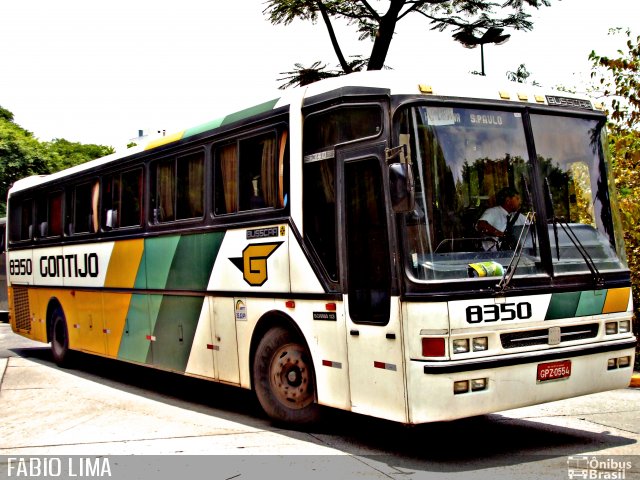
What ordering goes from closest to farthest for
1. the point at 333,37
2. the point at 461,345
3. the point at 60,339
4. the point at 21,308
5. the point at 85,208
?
the point at 461,345 → the point at 85,208 → the point at 60,339 → the point at 21,308 → the point at 333,37

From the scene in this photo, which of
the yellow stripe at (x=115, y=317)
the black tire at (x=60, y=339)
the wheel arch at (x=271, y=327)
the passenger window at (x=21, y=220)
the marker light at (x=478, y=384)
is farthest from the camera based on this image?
the passenger window at (x=21, y=220)

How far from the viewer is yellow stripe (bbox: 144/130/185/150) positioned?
425 inches

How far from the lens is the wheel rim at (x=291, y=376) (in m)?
8.40

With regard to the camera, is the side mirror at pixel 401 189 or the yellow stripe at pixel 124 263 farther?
the yellow stripe at pixel 124 263

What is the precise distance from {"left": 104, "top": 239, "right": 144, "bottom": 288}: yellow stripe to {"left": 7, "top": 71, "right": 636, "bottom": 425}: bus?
191 cm

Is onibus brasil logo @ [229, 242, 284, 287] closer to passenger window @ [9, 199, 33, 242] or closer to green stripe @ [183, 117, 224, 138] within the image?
green stripe @ [183, 117, 224, 138]

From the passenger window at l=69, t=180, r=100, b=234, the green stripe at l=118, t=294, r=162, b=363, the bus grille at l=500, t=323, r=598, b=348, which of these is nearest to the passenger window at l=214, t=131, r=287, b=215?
the green stripe at l=118, t=294, r=162, b=363

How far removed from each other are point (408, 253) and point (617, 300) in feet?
7.34

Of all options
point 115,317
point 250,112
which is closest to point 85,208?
point 115,317

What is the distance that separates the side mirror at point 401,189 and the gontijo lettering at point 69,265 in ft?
24.2

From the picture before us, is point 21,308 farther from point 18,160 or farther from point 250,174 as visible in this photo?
point 18,160

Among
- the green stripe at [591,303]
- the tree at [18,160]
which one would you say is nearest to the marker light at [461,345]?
the green stripe at [591,303]

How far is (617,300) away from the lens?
788 centimetres

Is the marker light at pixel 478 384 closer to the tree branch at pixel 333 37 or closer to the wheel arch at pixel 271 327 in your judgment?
the wheel arch at pixel 271 327
